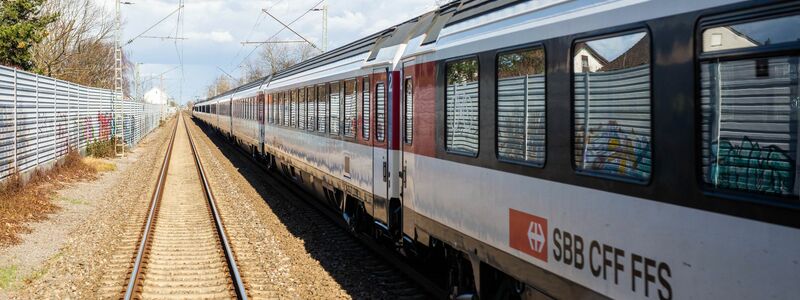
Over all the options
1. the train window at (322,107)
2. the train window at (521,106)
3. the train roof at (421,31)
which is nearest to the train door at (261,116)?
the train window at (322,107)

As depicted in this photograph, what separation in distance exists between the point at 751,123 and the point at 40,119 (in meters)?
19.1

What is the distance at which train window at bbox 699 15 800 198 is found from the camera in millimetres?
2951

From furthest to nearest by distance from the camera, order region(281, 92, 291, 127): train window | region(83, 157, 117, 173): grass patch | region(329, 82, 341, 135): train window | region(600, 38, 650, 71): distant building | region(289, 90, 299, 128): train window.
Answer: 1. region(83, 157, 117, 173): grass patch
2. region(281, 92, 291, 127): train window
3. region(289, 90, 299, 128): train window
4. region(329, 82, 341, 135): train window
5. region(600, 38, 650, 71): distant building

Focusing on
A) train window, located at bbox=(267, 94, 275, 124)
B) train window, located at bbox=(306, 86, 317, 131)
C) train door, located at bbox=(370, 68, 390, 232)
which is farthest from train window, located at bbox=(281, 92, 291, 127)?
train door, located at bbox=(370, 68, 390, 232)

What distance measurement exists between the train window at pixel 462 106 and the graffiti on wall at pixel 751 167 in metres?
2.78

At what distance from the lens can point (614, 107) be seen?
406 centimetres

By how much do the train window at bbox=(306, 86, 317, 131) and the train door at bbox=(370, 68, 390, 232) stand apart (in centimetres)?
408

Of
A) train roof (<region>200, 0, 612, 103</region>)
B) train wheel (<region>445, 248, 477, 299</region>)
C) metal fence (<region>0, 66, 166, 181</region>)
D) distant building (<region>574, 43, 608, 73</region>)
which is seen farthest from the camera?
metal fence (<region>0, 66, 166, 181</region>)

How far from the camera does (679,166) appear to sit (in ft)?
11.4

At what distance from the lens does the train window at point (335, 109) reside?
1127 cm

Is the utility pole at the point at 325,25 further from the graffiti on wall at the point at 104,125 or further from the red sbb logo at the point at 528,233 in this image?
the red sbb logo at the point at 528,233

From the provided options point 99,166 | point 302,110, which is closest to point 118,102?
point 99,166

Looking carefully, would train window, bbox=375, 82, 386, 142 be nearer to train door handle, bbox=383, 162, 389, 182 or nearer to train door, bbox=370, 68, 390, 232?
train door, bbox=370, 68, 390, 232

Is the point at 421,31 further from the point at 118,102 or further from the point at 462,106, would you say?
the point at 118,102
